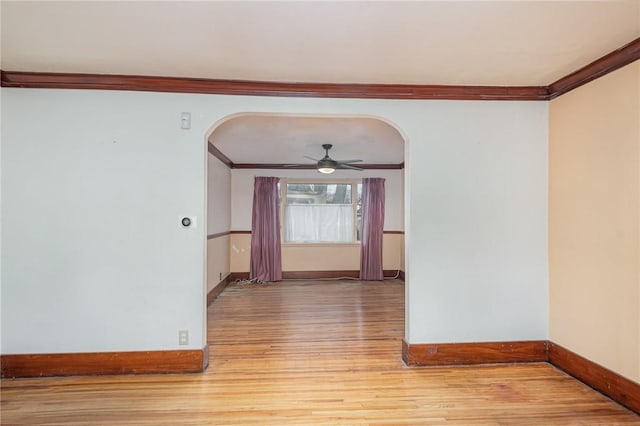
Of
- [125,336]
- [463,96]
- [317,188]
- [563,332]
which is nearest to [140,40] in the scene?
[125,336]

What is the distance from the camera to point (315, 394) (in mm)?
2305

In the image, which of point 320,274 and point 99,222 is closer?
point 99,222

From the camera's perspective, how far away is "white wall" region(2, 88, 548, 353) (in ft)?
8.13

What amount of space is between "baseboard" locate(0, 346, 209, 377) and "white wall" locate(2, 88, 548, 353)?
0.23ft

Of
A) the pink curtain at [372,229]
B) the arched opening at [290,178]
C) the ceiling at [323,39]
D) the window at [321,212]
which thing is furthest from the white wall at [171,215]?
the window at [321,212]

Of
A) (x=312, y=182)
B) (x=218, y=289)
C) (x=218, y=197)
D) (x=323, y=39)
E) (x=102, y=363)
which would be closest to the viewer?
(x=323, y=39)

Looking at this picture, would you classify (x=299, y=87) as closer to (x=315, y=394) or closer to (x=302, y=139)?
(x=302, y=139)

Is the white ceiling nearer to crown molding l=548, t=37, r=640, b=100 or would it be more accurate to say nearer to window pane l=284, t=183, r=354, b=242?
window pane l=284, t=183, r=354, b=242

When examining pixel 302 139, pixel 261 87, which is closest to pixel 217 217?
pixel 302 139

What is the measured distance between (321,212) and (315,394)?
15.0 feet

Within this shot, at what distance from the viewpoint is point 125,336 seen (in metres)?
2.55

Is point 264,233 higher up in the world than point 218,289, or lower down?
higher up

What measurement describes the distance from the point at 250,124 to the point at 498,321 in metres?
3.14

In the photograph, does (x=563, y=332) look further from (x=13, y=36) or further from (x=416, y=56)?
(x=13, y=36)
